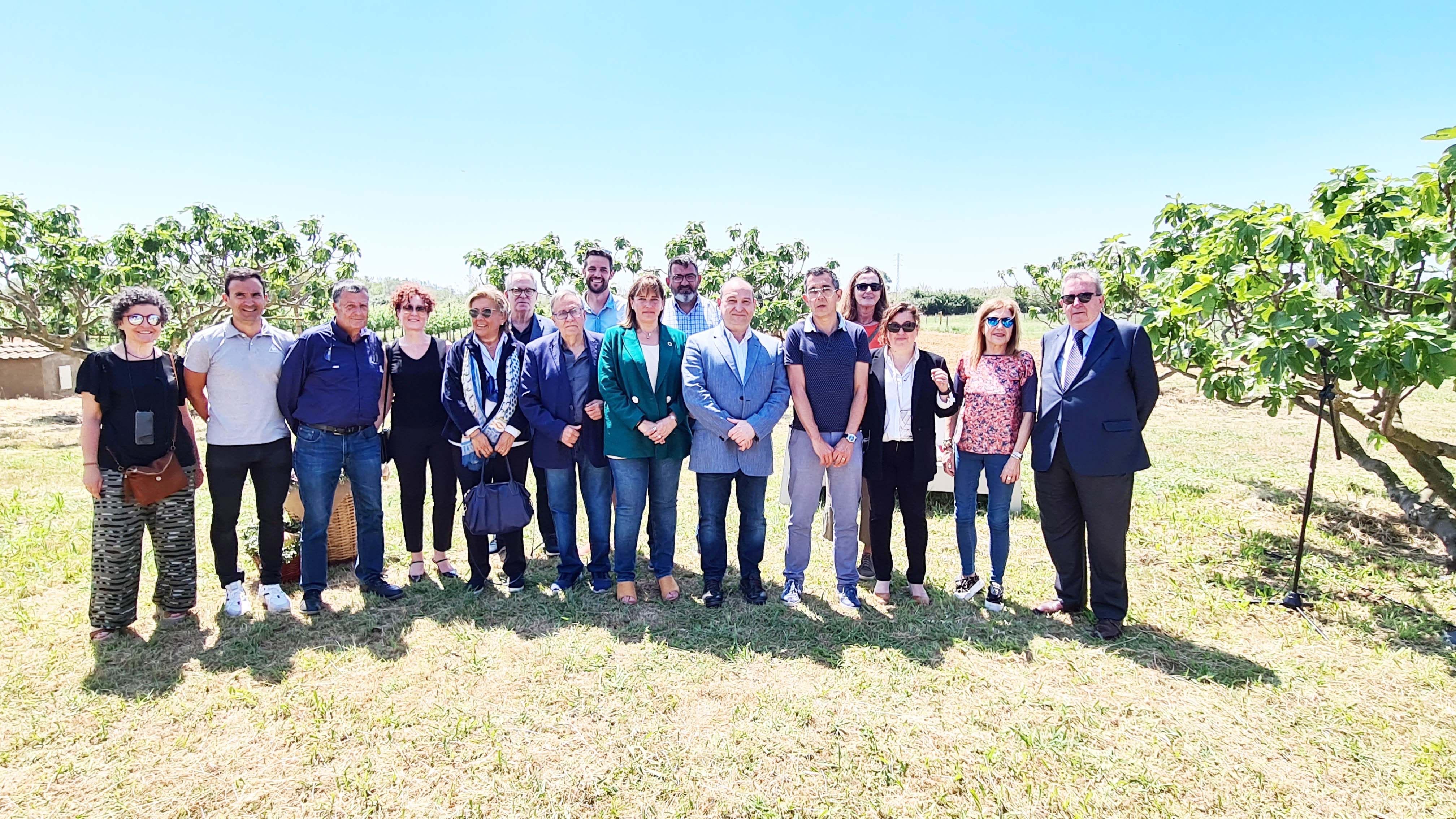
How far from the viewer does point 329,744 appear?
2.71 meters

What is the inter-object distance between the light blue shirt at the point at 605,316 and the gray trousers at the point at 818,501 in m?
1.60

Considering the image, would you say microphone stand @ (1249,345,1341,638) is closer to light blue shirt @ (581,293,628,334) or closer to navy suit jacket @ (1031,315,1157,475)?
navy suit jacket @ (1031,315,1157,475)

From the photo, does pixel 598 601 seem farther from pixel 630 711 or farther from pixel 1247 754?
pixel 1247 754

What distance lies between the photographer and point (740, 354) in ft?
12.5

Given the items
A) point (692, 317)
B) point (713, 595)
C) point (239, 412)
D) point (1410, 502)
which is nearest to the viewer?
point (239, 412)

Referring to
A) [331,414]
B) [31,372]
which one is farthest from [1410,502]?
[31,372]

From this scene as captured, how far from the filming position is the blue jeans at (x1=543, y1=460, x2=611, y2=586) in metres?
4.06

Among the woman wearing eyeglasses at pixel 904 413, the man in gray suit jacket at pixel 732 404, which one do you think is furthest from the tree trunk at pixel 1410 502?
the man in gray suit jacket at pixel 732 404

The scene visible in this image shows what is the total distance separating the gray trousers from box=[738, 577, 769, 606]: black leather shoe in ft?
0.67

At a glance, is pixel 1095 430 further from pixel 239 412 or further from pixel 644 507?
pixel 239 412

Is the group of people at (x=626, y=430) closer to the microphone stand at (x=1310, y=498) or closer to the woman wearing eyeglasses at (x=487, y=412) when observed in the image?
the woman wearing eyeglasses at (x=487, y=412)

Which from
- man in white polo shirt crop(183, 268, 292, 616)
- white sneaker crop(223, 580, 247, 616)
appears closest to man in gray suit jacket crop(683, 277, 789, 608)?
man in white polo shirt crop(183, 268, 292, 616)

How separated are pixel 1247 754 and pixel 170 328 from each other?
15649mm

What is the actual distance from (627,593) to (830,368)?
5.53 feet
